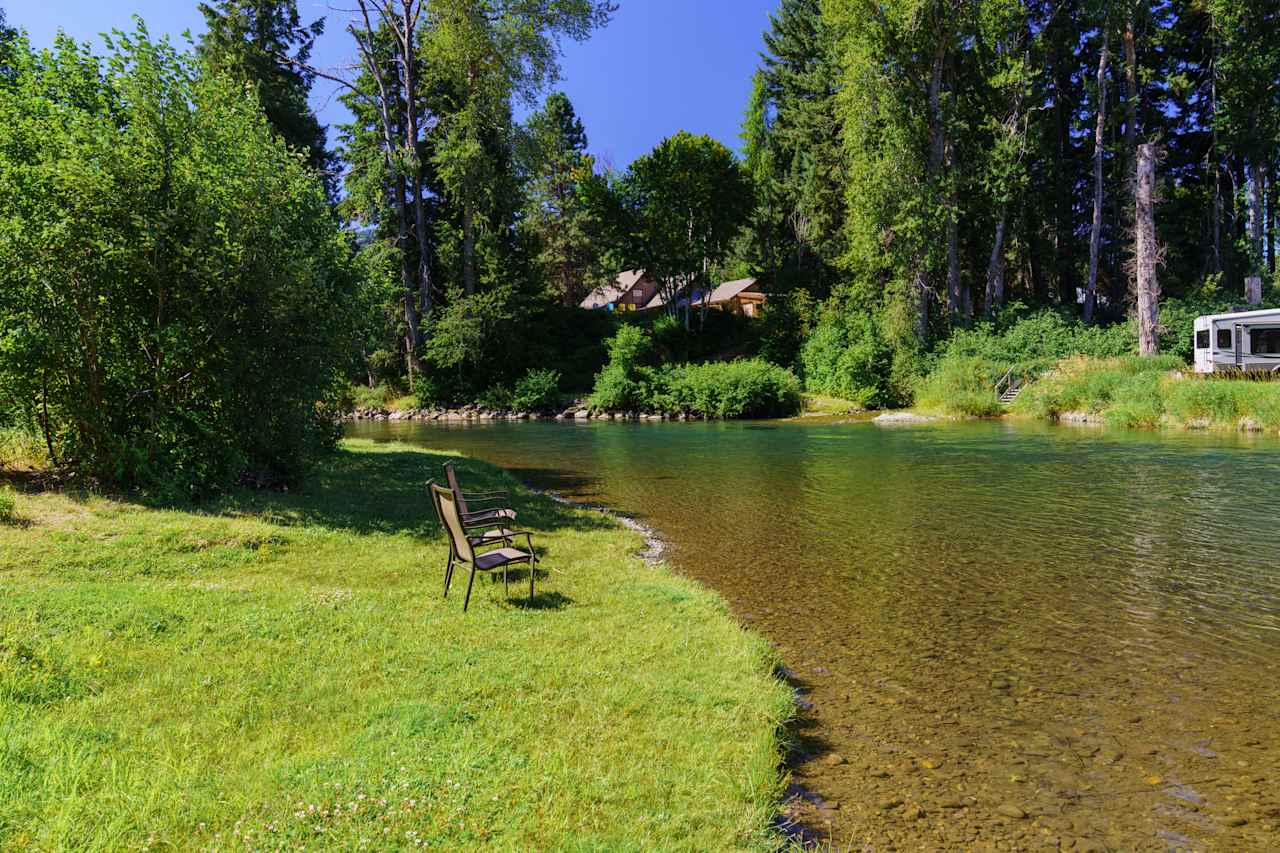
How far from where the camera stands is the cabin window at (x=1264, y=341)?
2800 cm

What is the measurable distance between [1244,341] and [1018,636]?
3040 centimetres

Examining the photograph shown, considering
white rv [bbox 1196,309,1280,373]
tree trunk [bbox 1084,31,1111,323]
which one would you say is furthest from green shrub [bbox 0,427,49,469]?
tree trunk [bbox 1084,31,1111,323]

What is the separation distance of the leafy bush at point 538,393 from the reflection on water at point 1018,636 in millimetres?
28969

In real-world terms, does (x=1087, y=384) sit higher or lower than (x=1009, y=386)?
lower

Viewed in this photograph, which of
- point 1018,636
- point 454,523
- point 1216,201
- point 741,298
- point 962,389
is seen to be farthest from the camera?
point 741,298

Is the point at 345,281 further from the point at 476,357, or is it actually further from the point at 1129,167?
the point at 1129,167

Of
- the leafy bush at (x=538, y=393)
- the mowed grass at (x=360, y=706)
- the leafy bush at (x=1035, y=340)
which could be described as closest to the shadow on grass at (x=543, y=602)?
the mowed grass at (x=360, y=706)

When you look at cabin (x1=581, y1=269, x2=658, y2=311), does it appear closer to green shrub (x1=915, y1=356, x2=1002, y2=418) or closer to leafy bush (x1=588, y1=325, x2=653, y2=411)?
leafy bush (x1=588, y1=325, x2=653, y2=411)

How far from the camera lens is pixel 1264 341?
92.4 feet

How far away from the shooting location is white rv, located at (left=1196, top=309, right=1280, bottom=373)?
91.7 feet

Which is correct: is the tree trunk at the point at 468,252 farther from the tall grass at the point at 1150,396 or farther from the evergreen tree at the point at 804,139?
the tall grass at the point at 1150,396

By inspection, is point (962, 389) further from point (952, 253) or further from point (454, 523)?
point (454, 523)

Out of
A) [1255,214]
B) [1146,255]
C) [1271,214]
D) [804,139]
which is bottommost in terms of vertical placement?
[1146,255]

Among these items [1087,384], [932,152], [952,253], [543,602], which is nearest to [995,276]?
[952,253]
